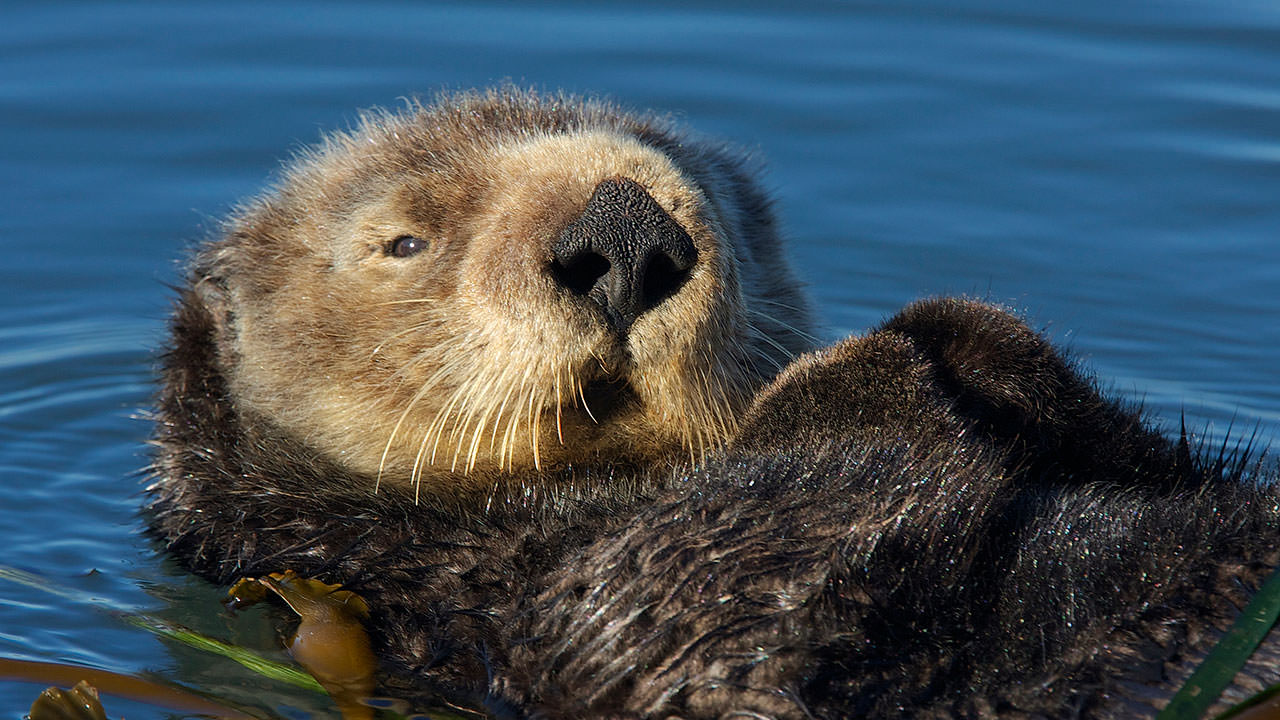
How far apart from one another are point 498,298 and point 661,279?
40cm

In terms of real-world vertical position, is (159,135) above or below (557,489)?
above

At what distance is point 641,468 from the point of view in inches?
153

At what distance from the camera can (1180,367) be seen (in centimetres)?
650

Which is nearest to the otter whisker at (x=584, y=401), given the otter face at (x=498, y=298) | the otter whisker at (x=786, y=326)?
the otter face at (x=498, y=298)

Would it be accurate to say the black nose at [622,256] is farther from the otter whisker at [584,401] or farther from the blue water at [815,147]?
the blue water at [815,147]

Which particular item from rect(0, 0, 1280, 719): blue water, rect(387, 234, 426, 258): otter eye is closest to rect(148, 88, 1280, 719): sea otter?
rect(387, 234, 426, 258): otter eye

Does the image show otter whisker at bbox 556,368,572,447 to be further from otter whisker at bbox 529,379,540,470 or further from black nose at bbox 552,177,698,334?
black nose at bbox 552,177,698,334


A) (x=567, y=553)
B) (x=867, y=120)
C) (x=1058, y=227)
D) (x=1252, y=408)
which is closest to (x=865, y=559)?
(x=567, y=553)

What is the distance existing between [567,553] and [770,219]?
177 centimetres

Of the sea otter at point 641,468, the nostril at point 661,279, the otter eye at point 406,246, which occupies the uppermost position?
the otter eye at point 406,246

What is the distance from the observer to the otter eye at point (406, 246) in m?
4.03

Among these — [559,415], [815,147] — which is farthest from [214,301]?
[815,147]

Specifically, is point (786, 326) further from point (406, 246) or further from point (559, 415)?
point (406, 246)

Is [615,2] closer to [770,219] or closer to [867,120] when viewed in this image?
[867,120]
